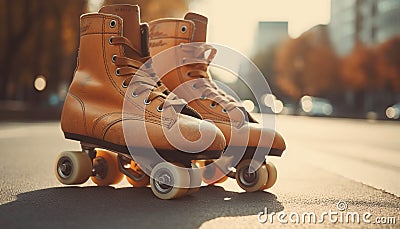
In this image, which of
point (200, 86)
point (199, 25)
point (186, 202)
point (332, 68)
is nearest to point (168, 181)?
point (186, 202)

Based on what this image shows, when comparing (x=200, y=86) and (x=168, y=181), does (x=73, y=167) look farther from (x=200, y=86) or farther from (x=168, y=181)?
(x=200, y=86)

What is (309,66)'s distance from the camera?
56969 mm

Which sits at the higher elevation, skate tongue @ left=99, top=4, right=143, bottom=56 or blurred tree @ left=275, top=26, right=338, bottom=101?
skate tongue @ left=99, top=4, right=143, bottom=56

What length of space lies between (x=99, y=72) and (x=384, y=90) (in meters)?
45.4

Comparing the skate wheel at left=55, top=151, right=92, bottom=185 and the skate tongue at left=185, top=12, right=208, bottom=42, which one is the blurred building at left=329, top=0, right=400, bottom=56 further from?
the skate wheel at left=55, top=151, right=92, bottom=185

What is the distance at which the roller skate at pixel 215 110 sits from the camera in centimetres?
313

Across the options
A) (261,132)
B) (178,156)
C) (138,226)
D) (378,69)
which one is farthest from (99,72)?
(378,69)

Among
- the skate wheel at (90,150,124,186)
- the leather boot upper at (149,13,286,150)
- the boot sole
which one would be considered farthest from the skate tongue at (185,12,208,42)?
the boot sole

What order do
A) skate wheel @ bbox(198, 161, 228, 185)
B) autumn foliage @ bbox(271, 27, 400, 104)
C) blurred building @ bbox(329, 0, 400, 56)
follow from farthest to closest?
blurred building @ bbox(329, 0, 400, 56) → autumn foliage @ bbox(271, 27, 400, 104) → skate wheel @ bbox(198, 161, 228, 185)

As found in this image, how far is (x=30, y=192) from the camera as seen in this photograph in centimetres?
288

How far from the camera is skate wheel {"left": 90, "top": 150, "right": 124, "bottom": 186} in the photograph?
3.17 metres

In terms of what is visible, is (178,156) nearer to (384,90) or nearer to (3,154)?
(3,154)

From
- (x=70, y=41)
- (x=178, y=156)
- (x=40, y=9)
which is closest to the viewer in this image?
(x=178, y=156)

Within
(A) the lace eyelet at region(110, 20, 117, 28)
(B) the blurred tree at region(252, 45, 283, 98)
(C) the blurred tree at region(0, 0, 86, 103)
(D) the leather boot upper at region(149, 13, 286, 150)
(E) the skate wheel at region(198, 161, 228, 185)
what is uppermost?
(A) the lace eyelet at region(110, 20, 117, 28)
